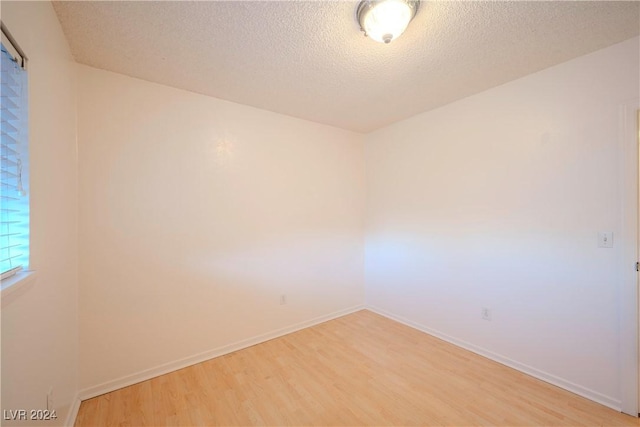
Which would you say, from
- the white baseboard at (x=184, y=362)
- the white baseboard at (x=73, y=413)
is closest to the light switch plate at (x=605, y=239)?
the white baseboard at (x=184, y=362)

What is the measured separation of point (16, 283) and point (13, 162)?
1.67ft

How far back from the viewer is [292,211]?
2967 millimetres

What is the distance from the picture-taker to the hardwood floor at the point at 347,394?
1651mm

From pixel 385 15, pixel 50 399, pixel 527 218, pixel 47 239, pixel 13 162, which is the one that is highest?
pixel 385 15

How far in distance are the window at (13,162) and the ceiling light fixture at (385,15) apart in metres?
1.56

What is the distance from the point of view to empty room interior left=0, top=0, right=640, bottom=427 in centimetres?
138

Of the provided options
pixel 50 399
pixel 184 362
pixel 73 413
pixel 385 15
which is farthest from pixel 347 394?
pixel 385 15

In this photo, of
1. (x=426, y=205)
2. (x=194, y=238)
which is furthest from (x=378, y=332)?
(x=194, y=238)

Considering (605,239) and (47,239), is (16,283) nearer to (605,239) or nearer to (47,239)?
(47,239)

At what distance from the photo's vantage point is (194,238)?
2.31 metres

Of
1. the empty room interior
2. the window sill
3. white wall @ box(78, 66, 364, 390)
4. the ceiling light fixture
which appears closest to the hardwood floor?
the empty room interior

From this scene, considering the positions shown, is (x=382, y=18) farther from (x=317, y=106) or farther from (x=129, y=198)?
(x=129, y=198)

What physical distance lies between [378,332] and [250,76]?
2899mm

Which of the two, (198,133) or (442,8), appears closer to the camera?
(442,8)
